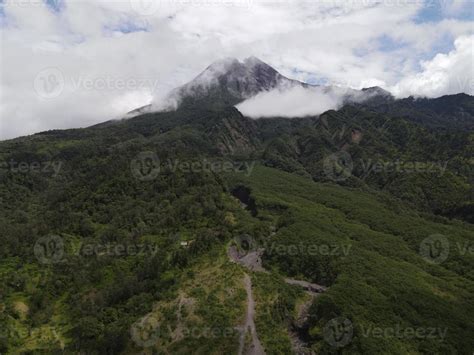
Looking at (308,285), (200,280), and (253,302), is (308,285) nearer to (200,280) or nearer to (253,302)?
(253,302)

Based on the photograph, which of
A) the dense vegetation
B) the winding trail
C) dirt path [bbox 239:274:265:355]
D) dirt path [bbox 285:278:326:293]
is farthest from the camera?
dirt path [bbox 285:278:326:293]

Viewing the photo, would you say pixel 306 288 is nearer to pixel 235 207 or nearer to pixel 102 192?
pixel 235 207

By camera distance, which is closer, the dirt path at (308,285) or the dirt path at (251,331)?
the dirt path at (251,331)

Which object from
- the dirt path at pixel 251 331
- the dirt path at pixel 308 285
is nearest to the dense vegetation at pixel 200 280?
the dirt path at pixel 251 331

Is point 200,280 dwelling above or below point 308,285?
above

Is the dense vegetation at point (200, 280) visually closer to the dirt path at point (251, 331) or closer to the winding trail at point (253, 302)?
the dirt path at point (251, 331)

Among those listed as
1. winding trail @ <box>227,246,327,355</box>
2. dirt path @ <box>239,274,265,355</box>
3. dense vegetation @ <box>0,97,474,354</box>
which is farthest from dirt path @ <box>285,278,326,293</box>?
dirt path @ <box>239,274,265,355</box>

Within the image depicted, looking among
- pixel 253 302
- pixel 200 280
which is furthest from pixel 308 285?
pixel 200 280

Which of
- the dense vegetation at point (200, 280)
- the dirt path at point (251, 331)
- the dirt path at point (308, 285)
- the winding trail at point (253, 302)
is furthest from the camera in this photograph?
the dirt path at point (308, 285)

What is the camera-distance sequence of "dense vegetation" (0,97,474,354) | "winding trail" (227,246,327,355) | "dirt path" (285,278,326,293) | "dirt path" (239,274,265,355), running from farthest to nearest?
"dirt path" (285,278,326,293)
"dense vegetation" (0,97,474,354)
"winding trail" (227,246,327,355)
"dirt path" (239,274,265,355)

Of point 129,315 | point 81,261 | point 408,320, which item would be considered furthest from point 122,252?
point 408,320

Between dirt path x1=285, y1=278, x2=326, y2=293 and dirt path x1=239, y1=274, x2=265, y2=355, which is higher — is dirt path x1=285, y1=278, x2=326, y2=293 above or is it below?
below

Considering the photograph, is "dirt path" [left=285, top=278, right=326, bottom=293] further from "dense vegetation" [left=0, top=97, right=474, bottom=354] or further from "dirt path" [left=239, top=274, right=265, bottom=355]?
"dirt path" [left=239, top=274, right=265, bottom=355]
